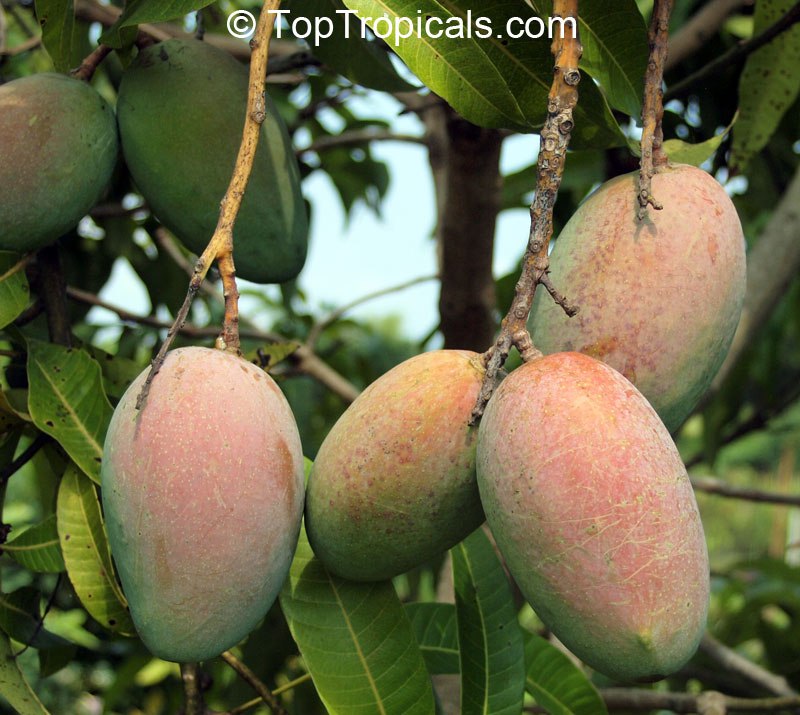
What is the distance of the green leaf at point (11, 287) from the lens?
2.90 feet

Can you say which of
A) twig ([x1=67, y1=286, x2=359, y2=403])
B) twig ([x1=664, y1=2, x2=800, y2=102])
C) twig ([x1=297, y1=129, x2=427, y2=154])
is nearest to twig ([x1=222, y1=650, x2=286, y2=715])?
twig ([x1=67, y1=286, x2=359, y2=403])

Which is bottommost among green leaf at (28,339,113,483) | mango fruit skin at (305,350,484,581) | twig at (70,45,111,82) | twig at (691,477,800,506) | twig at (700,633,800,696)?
twig at (700,633,800,696)

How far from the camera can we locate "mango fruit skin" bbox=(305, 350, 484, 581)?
26.1 inches

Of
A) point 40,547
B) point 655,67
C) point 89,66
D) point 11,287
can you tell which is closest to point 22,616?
point 40,547

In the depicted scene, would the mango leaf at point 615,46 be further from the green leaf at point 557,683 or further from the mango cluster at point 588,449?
the green leaf at point 557,683

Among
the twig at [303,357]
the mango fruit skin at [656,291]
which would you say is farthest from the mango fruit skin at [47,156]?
the twig at [303,357]

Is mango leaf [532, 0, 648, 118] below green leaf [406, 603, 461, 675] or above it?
above

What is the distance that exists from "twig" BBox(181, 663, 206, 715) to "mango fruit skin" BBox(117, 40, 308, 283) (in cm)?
38

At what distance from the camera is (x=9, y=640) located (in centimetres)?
89

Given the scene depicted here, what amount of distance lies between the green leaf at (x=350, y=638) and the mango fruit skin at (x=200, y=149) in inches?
12.0

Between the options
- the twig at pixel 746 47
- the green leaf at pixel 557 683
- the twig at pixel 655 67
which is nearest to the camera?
the twig at pixel 655 67

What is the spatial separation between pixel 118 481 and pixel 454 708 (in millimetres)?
676

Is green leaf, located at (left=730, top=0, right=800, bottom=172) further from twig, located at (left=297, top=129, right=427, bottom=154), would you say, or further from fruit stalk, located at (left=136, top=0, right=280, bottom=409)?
fruit stalk, located at (left=136, top=0, right=280, bottom=409)

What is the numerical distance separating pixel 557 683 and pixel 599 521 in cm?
47
